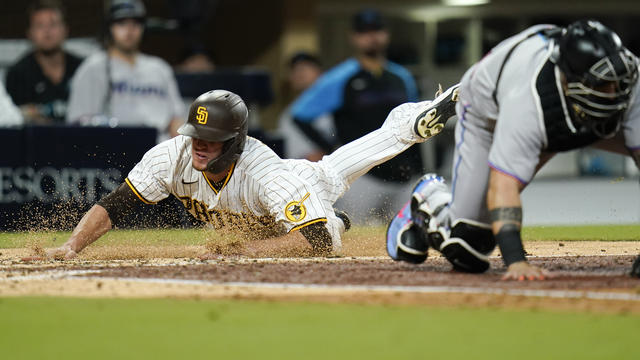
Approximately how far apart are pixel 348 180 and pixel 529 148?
3.02 metres

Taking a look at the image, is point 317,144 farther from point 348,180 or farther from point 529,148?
point 529,148

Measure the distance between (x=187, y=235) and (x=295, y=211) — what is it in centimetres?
270

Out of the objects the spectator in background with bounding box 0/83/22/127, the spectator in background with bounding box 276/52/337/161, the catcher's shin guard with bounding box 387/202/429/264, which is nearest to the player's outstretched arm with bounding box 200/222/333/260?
the catcher's shin guard with bounding box 387/202/429/264

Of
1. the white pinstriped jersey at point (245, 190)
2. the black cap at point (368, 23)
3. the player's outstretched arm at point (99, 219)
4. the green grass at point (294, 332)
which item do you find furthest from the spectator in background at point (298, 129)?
the green grass at point (294, 332)

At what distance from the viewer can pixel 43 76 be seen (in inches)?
508

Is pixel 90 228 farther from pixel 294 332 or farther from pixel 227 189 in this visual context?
pixel 294 332

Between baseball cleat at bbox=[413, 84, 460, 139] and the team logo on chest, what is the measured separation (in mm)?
1444

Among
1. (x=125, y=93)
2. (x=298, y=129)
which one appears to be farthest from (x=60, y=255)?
(x=298, y=129)

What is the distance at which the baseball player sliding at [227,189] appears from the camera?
7.55m

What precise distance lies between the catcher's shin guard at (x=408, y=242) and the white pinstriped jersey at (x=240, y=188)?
607mm

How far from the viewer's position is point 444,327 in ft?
16.0

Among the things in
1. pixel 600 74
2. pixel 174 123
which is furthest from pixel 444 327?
pixel 174 123

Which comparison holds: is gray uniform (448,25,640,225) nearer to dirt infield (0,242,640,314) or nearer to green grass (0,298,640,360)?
dirt infield (0,242,640,314)

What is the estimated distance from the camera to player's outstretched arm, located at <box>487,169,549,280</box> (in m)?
5.97
